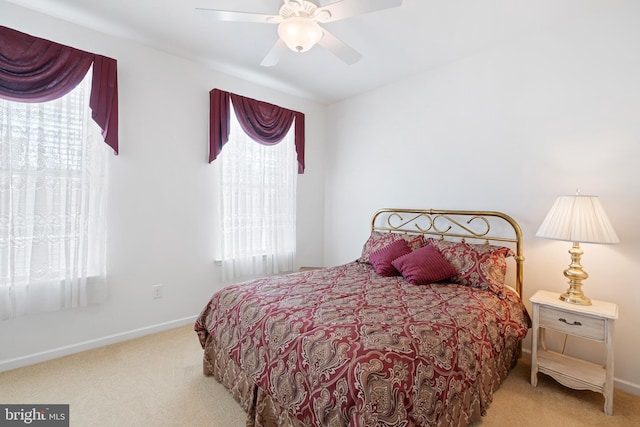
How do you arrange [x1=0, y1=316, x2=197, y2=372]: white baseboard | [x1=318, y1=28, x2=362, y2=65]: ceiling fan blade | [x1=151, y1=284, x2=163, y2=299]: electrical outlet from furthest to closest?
[x1=151, y1=284, x2=163, y2=299]: electrical outlet
[x1=0, y1=316, x2=197, y2=372]: white baseboard
[x1=318, y1=28, x2=362, y2=65]: ceiling fan blade

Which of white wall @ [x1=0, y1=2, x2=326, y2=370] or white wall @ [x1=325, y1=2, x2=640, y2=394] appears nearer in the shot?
white wall @ [x1=325, y1=2, x2=640, y2=394]

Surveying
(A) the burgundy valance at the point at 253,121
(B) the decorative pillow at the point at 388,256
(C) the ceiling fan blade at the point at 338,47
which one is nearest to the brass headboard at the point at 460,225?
(B) the decorative pillow at the point at 388,256

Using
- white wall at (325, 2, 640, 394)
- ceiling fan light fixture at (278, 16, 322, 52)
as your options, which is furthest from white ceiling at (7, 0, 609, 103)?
ceiling fan light fixture at (278, 16, 322, 52)

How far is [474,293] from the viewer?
210cm

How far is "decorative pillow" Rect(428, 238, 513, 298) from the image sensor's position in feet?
7.34

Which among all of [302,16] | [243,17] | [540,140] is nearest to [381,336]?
[302,16]

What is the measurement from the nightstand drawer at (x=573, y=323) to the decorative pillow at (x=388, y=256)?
1.09 meters

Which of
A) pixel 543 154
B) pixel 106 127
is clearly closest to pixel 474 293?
pixel 543 154

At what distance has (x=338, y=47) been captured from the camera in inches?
80.0

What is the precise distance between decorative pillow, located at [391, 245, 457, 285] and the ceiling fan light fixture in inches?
72.3

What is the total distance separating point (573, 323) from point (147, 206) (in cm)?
360

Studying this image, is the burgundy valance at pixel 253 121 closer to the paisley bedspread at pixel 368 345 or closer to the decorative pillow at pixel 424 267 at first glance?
the paisley bedspread at pixel 368 345

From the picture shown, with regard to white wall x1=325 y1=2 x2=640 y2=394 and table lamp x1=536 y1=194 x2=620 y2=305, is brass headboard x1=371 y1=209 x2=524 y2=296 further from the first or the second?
table lamp x1=536 y1=194 x2=620 y2=305

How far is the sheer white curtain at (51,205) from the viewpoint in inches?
83.0
